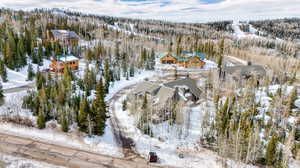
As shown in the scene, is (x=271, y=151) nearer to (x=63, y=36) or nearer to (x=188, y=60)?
(x=188, y=60)

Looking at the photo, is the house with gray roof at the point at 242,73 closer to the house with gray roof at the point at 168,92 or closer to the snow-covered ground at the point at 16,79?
the house with gray roof at the point at 168,92

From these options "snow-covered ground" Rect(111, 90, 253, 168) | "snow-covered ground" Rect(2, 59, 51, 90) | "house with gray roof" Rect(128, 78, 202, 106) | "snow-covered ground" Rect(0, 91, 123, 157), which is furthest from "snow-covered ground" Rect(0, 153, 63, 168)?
"snow-covered ground" Rect(2, 59, 51, 90)

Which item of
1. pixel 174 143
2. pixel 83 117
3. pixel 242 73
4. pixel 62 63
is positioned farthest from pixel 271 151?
pixel 62 63

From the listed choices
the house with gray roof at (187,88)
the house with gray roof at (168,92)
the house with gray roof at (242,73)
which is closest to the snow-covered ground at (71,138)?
the house with gray roof at (168,92)

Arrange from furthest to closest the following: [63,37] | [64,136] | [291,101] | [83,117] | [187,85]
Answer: [63,37], [187,85], [291,101], [83,117], [64,136]

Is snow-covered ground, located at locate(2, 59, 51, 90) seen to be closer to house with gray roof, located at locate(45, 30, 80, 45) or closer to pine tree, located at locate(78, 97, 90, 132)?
pine tree, located at locate(78, 97, 90, 132)
